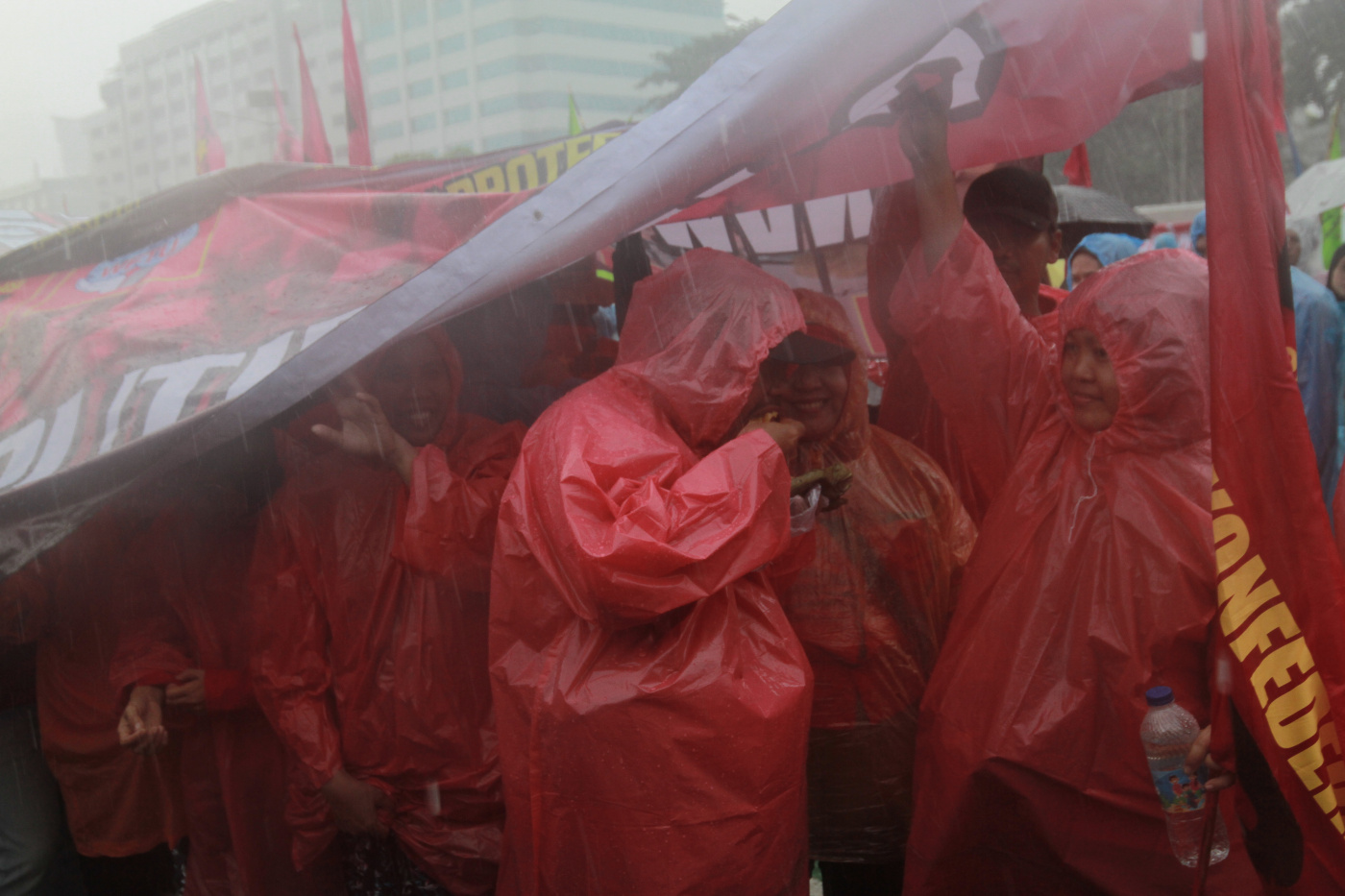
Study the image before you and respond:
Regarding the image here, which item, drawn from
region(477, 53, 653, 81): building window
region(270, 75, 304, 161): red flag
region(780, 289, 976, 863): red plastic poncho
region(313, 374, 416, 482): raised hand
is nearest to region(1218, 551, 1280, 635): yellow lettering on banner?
region(780, 289, 976, 863): red plastic poncho

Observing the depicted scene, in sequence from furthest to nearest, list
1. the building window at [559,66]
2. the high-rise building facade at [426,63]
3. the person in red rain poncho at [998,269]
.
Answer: the high-rise building facade at [426,63]
the building window at [559,66]
the person in red rain poncho at [998,269]

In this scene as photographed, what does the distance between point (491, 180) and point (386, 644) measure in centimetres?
177

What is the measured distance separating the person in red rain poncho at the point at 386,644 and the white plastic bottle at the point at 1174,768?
140 cm

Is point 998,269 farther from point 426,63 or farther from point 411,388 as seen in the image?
point 426,63

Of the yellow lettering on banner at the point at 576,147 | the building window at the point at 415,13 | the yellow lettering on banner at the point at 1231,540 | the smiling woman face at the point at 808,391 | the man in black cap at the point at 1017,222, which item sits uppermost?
the building window at the point at 415,13

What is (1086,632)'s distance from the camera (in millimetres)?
1836

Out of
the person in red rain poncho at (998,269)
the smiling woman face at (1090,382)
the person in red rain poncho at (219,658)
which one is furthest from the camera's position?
the person in red rain poncho at (998,269)

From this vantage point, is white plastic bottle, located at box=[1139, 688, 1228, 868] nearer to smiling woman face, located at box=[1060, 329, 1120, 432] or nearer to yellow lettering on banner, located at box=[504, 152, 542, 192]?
smiling woman face, located at box=[1060, 329, 1120, 432]

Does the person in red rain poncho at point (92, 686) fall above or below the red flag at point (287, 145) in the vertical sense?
below

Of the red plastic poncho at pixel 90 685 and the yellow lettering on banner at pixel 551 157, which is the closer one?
the red plastic poncho at pixel 90 685

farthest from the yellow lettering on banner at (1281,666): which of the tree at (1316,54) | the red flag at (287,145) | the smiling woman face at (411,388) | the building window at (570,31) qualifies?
the building window at (570,31)

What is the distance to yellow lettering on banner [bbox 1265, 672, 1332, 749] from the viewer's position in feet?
4.64

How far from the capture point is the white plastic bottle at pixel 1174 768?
5.32 ft

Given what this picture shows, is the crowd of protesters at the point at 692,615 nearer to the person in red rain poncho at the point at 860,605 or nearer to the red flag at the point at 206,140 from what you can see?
the person in red rain poncho at the point at 860,605
